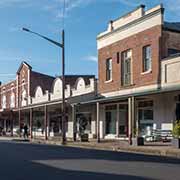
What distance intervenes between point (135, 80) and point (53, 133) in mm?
19963

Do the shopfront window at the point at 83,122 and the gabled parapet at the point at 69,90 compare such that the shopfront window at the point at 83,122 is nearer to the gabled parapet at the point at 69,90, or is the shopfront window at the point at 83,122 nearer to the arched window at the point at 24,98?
the gabled parapet at the point at 69,90

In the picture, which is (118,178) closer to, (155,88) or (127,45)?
(155,88)

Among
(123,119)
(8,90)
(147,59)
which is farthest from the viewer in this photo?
(8,90)

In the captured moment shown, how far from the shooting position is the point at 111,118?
39781 mm

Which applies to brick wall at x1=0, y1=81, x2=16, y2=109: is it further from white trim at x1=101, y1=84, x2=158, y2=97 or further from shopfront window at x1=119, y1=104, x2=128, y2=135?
shopfront window at x1=119, y1=104, x2=128, y2=135

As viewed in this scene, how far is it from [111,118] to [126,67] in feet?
16.6

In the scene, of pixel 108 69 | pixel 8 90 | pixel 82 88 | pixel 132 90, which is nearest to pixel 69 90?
pixel 82 88

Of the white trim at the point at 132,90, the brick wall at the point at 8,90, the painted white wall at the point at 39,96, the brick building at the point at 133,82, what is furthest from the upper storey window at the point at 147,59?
the brick wall at the point at 8,90

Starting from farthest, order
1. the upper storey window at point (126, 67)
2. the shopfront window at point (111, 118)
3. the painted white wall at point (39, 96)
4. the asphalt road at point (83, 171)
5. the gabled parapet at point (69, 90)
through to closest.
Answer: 1. the painted white wall at point (39, 96)
2. the gabled parapet at point (69, 90)
3. the shopfront window at point (111, 118)
4. the upper storey window at point (126, 67)
5. the asphalt road at point (83, 171)

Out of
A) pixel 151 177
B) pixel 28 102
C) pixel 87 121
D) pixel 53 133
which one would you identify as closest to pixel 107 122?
pixel 87 121

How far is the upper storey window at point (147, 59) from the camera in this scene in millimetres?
33656

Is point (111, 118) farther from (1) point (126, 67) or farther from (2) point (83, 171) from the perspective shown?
(2) point (83, 171)

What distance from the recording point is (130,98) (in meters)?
31.5

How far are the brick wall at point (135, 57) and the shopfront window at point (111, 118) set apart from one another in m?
1.50
